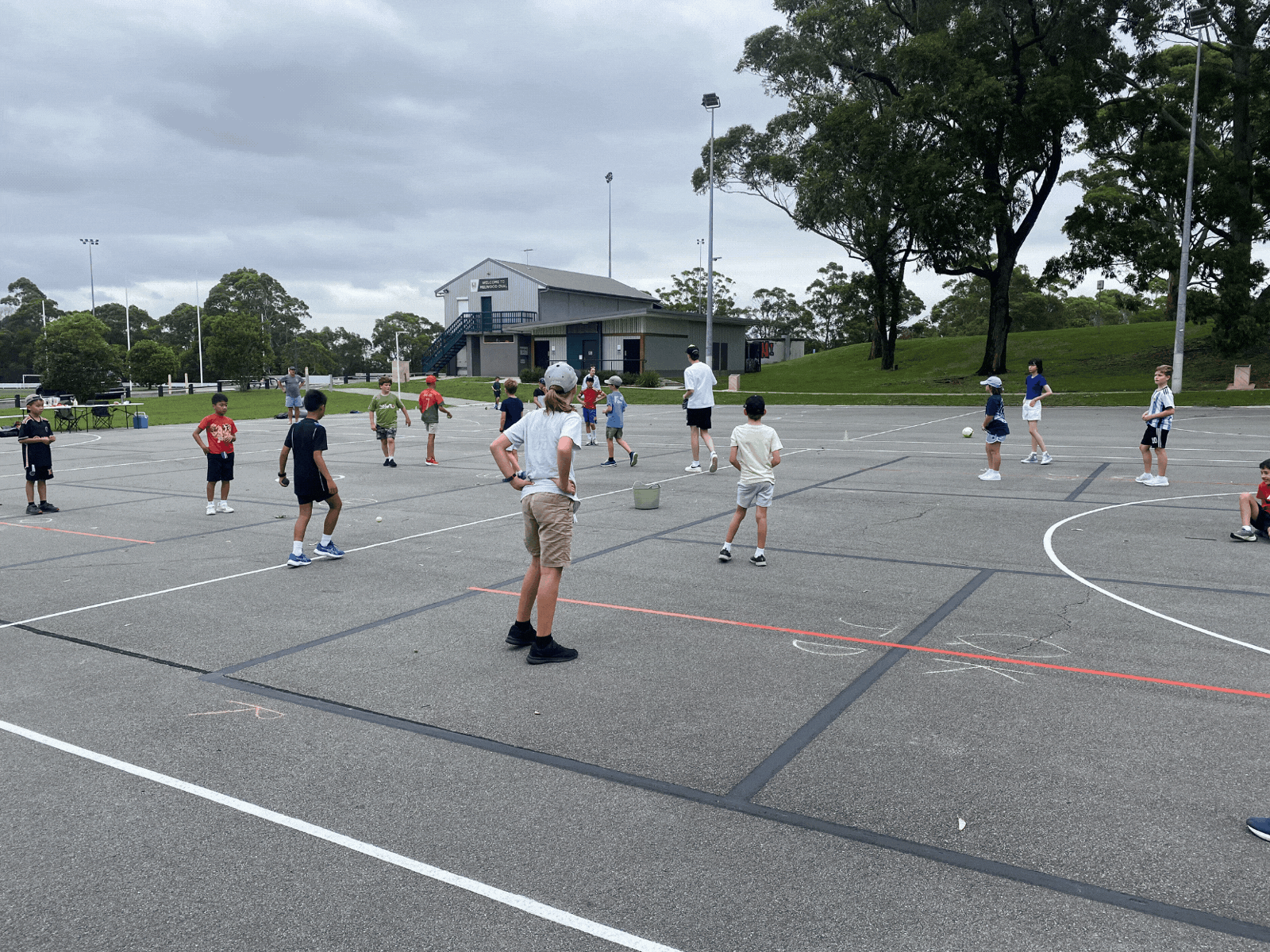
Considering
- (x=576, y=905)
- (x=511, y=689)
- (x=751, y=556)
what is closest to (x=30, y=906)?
(x=576, y=905)

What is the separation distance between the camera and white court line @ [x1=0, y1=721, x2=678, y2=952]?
3426 mm

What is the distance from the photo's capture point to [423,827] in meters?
4.23

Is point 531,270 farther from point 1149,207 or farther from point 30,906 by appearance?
point 30,906

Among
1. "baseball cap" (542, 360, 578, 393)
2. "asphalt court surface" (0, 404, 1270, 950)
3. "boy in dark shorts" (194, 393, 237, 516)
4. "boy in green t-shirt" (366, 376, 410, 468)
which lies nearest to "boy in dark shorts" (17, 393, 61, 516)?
"boy in dark shorts" (194, 393, 237, 516)

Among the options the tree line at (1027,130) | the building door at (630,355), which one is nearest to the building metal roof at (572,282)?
the building door at (630,355)

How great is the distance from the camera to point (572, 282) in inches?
2844

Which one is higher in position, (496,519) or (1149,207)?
(1149,207)

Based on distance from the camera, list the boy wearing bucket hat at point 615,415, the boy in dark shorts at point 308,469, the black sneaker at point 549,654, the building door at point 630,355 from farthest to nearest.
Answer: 1. the building door at point 630,355
2. the boy wearing bucket hat at point 615,415
3. the boy in dark shorts at point 308,469
4. the black sneaker at point 549,654

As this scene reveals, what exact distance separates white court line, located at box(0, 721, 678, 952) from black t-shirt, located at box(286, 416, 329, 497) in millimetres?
4788

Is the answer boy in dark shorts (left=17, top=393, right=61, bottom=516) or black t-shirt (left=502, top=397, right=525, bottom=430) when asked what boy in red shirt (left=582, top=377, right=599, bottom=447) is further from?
boy in dark shorts (left=17, top=393, right=61, bottom=516)

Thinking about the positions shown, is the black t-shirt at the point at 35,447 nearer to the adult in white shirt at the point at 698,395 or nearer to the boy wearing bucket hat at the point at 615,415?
the boy wearing bucket hat at the point at 615,415

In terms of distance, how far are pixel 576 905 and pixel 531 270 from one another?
6935cm

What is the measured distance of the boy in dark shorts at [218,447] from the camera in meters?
13.1

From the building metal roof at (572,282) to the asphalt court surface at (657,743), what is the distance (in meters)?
59.0
